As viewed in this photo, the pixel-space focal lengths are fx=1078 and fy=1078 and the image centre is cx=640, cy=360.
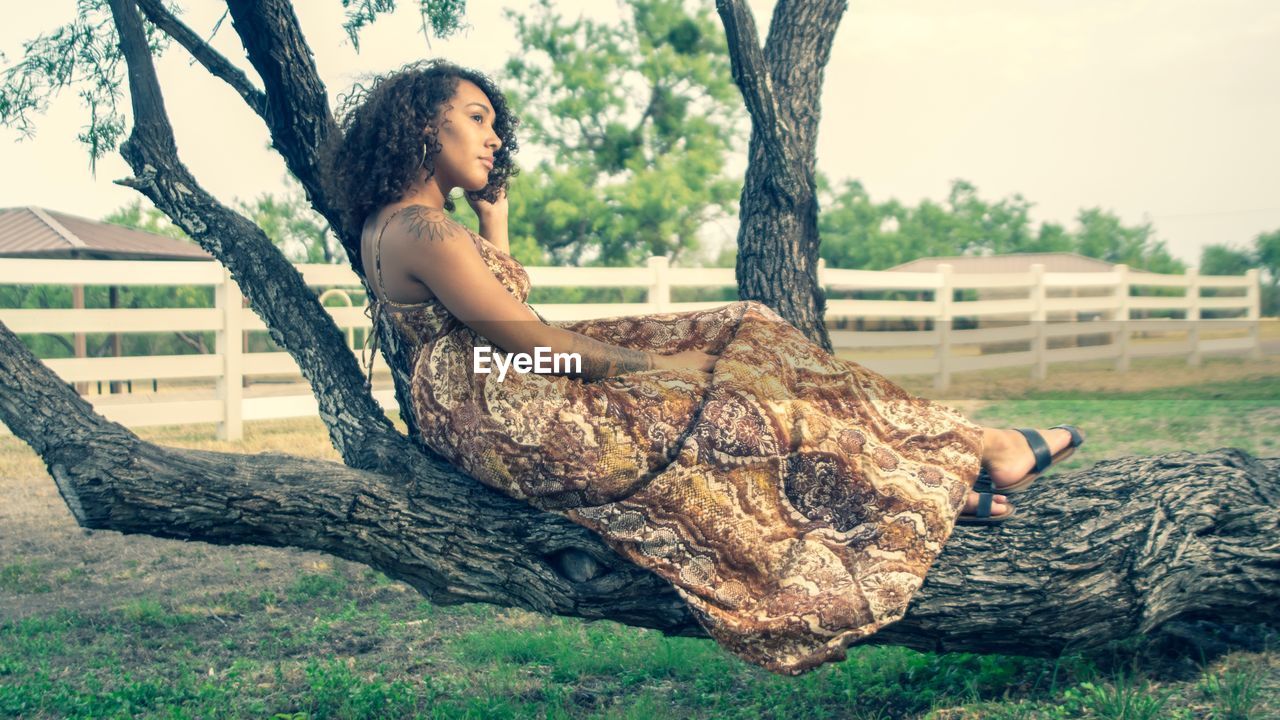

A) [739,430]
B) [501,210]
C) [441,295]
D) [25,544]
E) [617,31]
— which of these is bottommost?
[25,544]

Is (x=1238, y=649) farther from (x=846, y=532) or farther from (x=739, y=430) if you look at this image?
(x=739, y=430)

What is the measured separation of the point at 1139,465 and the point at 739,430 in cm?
134

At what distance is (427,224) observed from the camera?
2623 mm

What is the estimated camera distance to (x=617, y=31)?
74.7 ft

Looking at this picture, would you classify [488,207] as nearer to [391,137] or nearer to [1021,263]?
[391,137]

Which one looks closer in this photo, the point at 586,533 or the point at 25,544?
the point at 586,533

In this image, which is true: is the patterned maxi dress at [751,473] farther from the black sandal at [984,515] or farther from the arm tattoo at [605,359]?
the black sandal at [984,515]

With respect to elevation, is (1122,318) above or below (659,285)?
below

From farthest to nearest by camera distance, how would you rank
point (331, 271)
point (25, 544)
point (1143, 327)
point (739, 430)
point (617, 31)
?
1. point (617, 31)
2. point (1143, 327)
3. point (331, 271)
4. point (25, 544)
5. point (739, 430)

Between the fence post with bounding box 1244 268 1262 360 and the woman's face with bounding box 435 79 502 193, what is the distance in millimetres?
17308

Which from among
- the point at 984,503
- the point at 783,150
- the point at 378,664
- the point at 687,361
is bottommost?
the point at 378,664

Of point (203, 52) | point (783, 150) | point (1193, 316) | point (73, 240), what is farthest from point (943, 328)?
point (73, 240)

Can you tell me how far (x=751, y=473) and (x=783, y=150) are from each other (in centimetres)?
208

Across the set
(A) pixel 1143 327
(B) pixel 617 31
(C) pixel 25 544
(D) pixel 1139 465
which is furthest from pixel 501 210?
(B) pixel 617 31
